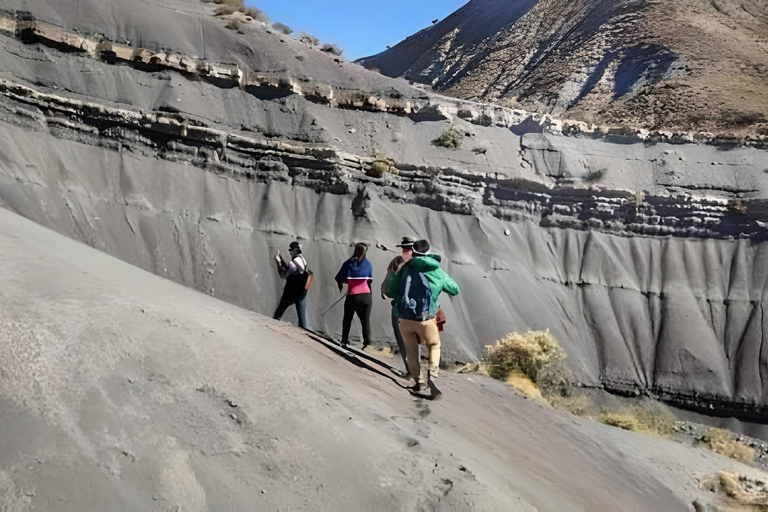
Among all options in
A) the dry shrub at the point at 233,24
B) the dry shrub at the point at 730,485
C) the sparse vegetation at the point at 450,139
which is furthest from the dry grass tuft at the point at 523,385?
the dry shrub at the point at 233,24

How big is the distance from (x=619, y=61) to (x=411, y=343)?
36.7 m

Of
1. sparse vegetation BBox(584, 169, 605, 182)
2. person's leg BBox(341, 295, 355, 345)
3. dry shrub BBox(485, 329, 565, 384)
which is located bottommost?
dry shrub BBox(485, 329, 565, 384)

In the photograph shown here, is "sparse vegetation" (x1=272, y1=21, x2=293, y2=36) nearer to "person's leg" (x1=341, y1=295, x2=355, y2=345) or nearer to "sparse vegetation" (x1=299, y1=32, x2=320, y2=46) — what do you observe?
"sparse vegetation" (x1=299, y1=32, x2=320, y2=46)

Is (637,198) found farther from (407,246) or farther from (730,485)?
(407,246)

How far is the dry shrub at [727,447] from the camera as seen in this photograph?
1274cm

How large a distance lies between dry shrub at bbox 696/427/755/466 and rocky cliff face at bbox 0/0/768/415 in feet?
13.9

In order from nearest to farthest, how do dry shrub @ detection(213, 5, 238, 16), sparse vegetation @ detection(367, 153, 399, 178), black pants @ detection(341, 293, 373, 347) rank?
black pants @ detection(341, 293, 373, 347) → sparse vegetation @ detection(367, 153, 399, 178) → dry shrub @ detection(213, 5, 238, 16)

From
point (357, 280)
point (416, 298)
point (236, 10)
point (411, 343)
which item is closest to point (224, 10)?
→ point (236, 10)

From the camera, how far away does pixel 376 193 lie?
20.6 m

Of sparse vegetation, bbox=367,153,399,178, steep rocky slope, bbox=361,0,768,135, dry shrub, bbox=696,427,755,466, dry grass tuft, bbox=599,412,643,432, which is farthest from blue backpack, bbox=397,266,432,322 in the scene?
steep rocky slope, bbox=361,0,768,135

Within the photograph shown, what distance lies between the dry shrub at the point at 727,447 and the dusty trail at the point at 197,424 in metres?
7.46

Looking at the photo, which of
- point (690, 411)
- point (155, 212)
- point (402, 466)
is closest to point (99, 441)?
point (402, 466)

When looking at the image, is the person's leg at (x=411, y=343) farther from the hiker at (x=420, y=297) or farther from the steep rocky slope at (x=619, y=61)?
the steep rocky slope at (x=619, y=61)

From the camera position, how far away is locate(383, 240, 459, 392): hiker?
6891 mm
